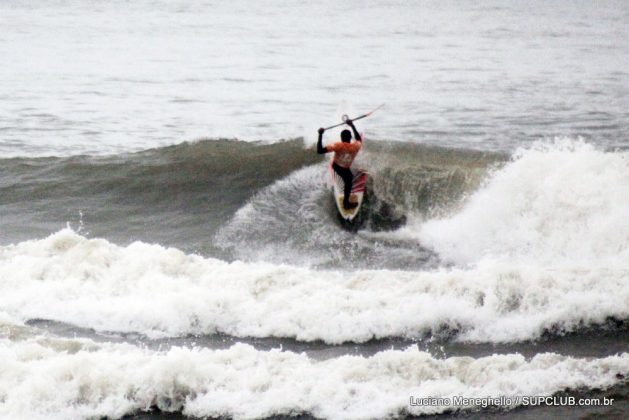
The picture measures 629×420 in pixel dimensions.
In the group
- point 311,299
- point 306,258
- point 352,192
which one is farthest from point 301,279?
point 352,192

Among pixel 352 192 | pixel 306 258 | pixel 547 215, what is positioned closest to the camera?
pixel 306 258

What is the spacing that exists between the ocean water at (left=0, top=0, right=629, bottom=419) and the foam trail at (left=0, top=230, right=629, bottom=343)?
0.03m

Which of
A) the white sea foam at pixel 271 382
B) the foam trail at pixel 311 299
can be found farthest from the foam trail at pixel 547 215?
the white sea foam at pixel 271 382

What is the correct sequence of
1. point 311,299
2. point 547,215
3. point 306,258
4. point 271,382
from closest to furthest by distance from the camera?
point 271,382 → point 311,299 → point 306,258 → point 547,215

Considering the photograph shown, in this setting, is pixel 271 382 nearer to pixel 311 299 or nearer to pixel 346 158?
pixel 311 299

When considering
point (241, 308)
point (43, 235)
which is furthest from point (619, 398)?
point (43, 235)

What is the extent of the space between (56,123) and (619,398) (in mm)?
19879

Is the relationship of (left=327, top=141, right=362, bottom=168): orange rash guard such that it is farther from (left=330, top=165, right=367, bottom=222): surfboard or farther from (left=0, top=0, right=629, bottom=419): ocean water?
(left=0, top=0, right=629, bottom=419): ocean water

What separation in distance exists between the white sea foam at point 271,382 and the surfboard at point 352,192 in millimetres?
5796

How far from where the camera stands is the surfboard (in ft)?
50.6

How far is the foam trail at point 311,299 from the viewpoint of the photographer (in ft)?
35.2

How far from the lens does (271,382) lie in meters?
9.34

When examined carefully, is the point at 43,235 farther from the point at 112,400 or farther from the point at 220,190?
the point at 112,400

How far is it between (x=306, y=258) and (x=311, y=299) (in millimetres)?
2680
